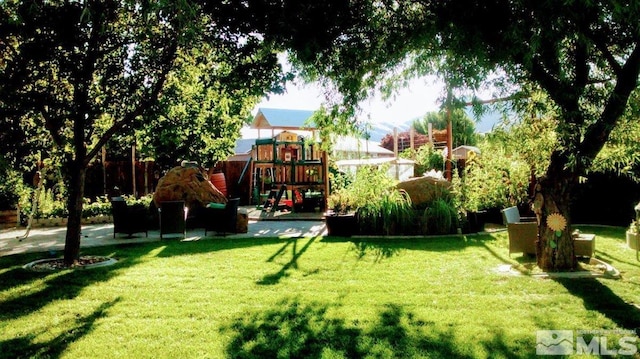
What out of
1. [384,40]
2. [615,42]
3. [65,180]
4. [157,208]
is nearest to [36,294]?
[384,40]

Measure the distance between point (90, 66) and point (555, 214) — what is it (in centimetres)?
675

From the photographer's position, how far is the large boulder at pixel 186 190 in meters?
12.1

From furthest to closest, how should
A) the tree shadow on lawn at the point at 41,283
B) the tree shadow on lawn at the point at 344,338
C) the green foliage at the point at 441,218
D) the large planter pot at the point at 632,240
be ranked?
the green foliage at the point at 441,218 → the large planter pot at the point at 632,240 → the tree shadow on lawn at the point at 41,283 → the tree shadow on lawn at the point at 344,338

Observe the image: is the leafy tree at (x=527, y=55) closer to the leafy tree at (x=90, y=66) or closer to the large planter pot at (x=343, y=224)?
the leafy tree at (x=90, y=66)

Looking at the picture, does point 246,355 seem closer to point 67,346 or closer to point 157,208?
point 67,346

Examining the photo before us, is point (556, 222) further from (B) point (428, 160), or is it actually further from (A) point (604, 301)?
(B) point (428, 160)

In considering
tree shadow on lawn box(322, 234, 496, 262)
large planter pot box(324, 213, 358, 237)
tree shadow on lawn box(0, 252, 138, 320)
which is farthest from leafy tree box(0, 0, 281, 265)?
large planter pot box(324, 213, 358, 237)

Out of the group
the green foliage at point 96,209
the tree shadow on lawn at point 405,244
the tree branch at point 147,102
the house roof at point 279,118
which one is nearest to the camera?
the tree branch at point 147,102

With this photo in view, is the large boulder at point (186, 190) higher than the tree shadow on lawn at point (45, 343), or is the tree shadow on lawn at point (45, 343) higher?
the large boulder at point (186, 190)

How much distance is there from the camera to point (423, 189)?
33.8ft

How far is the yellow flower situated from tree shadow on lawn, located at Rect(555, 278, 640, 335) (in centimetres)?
65

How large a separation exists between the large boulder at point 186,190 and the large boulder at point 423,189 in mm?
4982

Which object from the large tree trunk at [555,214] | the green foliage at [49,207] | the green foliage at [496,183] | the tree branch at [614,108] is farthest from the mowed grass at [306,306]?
the green foliage at [49,207]

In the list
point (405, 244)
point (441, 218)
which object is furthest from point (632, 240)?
point (405, 244)
